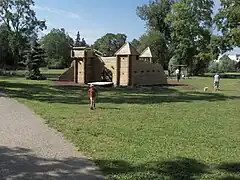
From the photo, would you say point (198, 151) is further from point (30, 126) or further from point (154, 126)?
point (30, 126)

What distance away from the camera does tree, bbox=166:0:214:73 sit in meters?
67.1

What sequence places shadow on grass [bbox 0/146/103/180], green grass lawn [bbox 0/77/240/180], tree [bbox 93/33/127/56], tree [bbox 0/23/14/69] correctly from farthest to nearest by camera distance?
tree [bbox 93/33/127/56], tree [bbox 0/23/14/69], green grass lawn [bbox 0/77/240/180], shadow on grass [bbox 0/146/103/180]

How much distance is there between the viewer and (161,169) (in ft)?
22.0

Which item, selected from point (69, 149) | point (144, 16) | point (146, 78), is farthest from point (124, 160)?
point (144, 16)

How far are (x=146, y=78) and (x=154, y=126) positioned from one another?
946 inches

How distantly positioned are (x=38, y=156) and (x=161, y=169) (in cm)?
262

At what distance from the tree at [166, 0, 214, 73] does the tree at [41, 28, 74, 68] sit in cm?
3538

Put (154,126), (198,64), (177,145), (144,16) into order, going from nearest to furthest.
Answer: (177,145) → (154,126) → (198,64) → (144,16)

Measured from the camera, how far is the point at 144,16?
81.2m

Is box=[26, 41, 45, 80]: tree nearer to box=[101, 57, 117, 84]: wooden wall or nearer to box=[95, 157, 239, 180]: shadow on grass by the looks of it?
box=[101, 57, 117, 84]: wooden wall

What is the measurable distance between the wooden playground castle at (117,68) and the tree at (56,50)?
186 ft

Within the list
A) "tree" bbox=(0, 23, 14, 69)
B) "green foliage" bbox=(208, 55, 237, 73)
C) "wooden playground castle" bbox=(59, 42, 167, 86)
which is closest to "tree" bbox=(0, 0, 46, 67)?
"tree" bbox=(0, 23, 14, 69)

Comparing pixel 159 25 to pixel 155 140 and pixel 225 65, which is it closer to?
pixel 225 65

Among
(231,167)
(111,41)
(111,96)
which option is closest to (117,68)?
(111,96)
